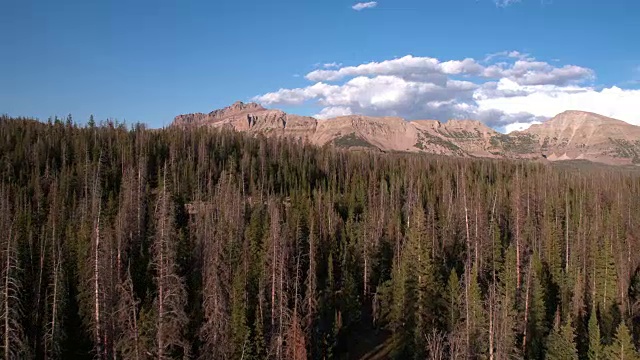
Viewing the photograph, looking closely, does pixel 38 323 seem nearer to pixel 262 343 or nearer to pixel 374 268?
pixel 262 343

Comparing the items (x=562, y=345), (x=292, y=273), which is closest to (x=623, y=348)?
(x=562, y=345)

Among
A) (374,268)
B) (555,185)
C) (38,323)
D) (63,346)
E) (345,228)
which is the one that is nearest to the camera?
(63,346)

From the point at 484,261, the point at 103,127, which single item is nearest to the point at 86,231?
the point at 484,261

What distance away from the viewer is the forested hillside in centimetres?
3534

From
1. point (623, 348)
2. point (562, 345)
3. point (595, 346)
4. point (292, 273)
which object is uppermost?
point (292, 273)

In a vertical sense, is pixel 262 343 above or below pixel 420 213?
below

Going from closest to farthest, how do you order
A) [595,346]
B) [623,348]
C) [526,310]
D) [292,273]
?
1. [623,348]
2. [595,346]
3. [526,310]
4. [292,273]

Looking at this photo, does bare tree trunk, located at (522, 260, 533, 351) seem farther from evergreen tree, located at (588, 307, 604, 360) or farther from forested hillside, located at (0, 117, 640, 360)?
evergreen tree, located at (588, 307, 604, 360)

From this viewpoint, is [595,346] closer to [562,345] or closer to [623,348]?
[562,345]

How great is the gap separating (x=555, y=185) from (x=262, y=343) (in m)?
116

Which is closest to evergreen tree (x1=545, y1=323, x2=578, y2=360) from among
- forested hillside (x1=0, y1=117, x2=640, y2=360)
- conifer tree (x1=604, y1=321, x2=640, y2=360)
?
forested hillside (x1=0, y1=117, x2=640, y2=360)

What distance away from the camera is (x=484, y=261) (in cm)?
6706

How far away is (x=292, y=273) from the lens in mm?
56469

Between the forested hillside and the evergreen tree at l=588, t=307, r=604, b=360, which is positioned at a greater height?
the forested hillside
